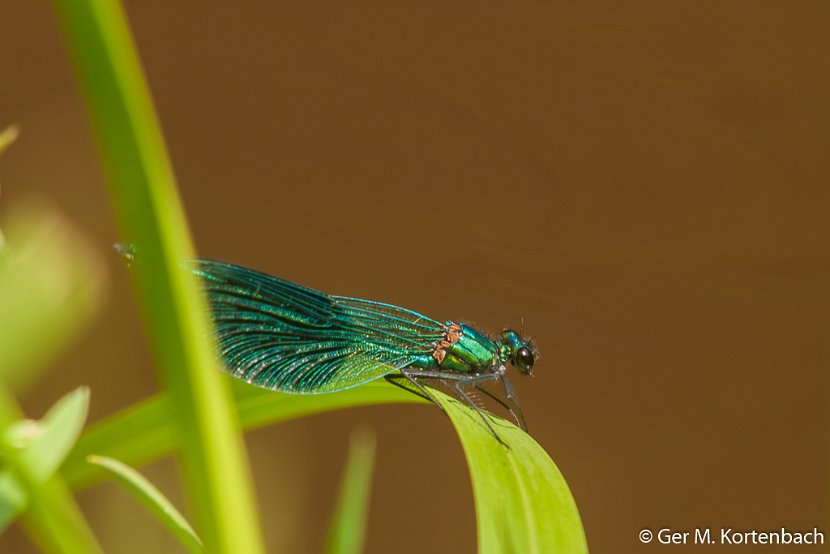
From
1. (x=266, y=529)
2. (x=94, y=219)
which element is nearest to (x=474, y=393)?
(x=266, y=529)

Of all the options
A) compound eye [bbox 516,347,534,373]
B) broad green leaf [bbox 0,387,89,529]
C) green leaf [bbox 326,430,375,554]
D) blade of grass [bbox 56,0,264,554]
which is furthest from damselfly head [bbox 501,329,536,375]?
blade of grass [bbox 56,0,264,554]

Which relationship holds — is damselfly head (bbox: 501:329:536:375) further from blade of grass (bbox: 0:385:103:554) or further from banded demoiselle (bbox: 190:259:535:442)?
blade of grass (bbox: 0:385:103:554)

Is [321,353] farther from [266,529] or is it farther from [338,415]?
[338,415]

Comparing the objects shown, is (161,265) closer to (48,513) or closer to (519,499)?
(48,513)

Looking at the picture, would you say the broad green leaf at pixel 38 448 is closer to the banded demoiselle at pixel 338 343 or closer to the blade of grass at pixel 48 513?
the blade of grass at pixel 48 513

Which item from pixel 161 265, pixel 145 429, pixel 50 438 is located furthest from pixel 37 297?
pixel 161 265

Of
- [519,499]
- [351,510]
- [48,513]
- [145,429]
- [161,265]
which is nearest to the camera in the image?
[161,265]

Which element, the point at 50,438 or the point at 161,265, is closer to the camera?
the point at 161,265

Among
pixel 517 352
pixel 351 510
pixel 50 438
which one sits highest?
pixel 517 352
